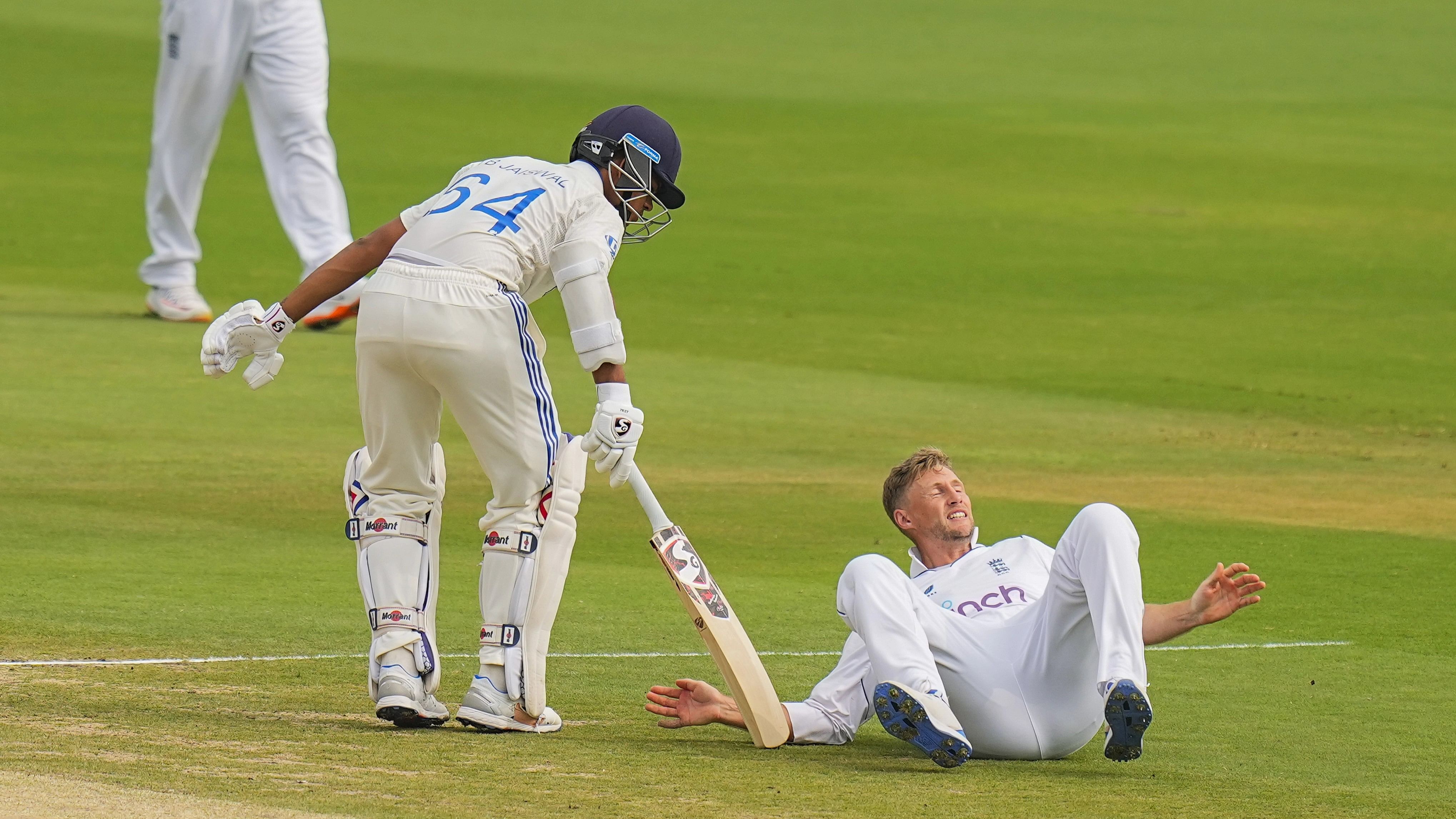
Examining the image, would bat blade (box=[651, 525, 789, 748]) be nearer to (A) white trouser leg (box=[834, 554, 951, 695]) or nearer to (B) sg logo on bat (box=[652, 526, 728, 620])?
(B) sg logo on bat (box=[652, 526, 728, 620])

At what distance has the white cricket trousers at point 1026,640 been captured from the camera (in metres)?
5.99

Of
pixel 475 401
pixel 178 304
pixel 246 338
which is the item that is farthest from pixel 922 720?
pixel 178 304

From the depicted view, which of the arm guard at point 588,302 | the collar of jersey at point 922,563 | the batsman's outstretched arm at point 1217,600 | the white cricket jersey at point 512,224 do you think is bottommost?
the collar of jersey at point 922,563

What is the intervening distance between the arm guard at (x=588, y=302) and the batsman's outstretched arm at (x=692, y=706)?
0.94 metres

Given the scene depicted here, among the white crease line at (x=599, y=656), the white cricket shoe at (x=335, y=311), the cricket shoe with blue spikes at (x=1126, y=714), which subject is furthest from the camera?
the white cricket shoe at (x=335, y=311)

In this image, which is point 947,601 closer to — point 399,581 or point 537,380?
point 537,380

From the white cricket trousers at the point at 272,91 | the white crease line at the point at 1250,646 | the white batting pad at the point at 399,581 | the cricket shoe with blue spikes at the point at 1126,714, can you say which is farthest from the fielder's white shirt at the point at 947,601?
the white cricket trousers at the point at 272,91

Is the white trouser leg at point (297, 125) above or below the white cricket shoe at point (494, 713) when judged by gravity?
above

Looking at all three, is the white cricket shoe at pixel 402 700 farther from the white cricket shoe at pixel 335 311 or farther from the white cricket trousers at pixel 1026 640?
the white cricket shoe at pixel 335 311

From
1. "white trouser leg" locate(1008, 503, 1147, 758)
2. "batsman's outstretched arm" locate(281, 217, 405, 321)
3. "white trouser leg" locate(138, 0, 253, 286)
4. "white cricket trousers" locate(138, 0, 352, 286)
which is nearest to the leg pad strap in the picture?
"batsman's outstretched arm" locate(281, 217, 405, 321)

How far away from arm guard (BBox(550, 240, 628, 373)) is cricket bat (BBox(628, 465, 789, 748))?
1.16ft

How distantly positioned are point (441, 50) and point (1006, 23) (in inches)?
461

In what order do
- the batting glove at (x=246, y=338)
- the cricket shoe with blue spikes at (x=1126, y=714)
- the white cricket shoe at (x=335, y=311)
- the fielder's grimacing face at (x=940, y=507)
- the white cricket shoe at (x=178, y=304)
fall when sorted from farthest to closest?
the white cricket shoe at (x=178, y=304)
the white cricket shoe at (x=335, y=311)
the fielder's grimacing face at (x=940, y=507)
the batting glove at (x=246, y=338)
the cricket shoe with blue spikes at (x=1126, y=714)

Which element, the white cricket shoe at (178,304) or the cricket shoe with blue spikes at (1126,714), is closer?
the cricket shoe with blue spikes at (1126,714)
